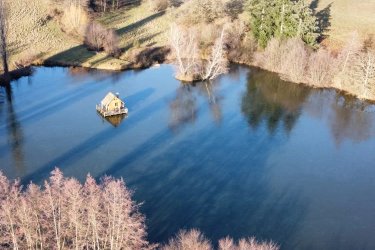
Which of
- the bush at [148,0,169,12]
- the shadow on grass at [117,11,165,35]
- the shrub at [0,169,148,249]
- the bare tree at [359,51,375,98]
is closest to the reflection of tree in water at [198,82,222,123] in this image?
the bare tree at [359,51,375,98]

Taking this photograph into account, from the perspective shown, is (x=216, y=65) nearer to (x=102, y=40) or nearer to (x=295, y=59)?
(x=295, y=59)

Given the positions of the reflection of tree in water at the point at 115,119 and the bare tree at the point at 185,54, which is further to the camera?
the bare tree at the point at 185,54

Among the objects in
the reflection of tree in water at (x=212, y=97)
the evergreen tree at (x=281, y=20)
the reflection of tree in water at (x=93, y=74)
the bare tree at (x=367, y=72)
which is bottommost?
the reflection of tree in water at (x=93, y=74)

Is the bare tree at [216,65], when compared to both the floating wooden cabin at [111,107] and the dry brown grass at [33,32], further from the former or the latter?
the dry brown grass at [33,32]

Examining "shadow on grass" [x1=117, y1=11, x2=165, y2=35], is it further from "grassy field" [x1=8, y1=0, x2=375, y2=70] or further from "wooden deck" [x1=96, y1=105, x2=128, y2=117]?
"wooden deck" [x1=96, y1=105, x2=128, y2=117]

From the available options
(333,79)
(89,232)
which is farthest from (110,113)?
(333,79)

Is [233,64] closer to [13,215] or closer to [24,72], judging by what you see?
[24,72]

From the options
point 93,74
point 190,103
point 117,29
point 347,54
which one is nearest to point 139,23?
point 117,29

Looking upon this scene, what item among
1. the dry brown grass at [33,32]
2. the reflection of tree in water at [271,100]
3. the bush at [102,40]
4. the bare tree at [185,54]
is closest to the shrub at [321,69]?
the reflection of tree in water at [271,100]
